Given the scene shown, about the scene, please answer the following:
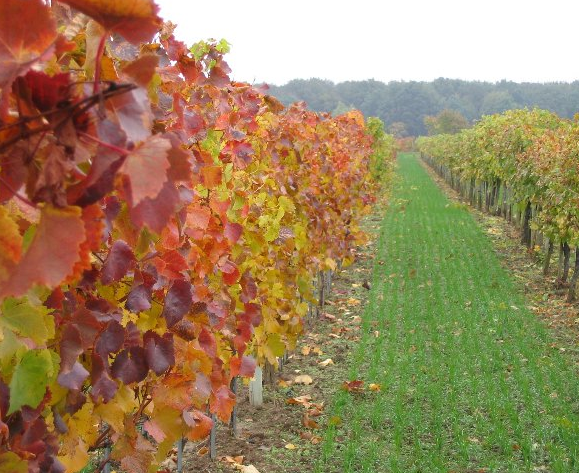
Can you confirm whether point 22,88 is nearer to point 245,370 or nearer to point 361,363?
point 245,370

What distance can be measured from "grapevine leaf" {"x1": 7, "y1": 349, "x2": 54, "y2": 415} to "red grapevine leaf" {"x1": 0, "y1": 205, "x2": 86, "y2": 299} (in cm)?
58

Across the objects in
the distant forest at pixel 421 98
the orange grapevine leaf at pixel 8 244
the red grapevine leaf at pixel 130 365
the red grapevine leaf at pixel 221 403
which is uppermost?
the distant forest at pixel 421 98

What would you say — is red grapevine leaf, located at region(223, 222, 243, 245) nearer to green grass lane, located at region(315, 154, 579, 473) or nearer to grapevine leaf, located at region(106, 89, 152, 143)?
grapevine leaf, located at region(106, 89, 152, 143)

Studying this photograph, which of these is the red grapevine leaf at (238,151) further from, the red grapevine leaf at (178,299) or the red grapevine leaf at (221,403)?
the red grapevine leaf at (178,299)

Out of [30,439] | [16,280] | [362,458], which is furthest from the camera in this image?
[362,458]

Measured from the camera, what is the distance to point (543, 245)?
46.8ft

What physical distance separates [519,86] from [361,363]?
131247mm

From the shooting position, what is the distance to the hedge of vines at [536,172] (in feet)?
Answer: 32.6

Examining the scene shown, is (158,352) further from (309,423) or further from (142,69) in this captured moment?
(309,423)

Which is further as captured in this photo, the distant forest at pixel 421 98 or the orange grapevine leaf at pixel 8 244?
the distant forest at pixel 421 98

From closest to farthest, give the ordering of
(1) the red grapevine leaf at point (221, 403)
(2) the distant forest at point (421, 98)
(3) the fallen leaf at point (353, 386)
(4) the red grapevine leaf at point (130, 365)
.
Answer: (4) the red grapevine leaf at point (130, 365)
(1) the red grapevine leaf at point (221, 403)
(3) the fallen leaf at point (353, 386)
(2) the distant forest at point (421, 98)

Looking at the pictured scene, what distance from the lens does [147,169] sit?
2.09 feet

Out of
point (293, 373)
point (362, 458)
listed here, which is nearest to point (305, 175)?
point (293, 373)

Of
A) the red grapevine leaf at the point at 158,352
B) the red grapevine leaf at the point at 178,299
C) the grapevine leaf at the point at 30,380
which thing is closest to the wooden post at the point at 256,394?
the red grapevine leaf at the point at 178,299
